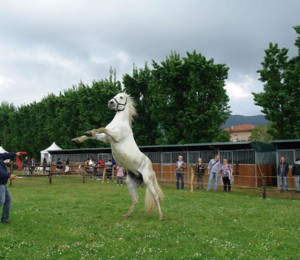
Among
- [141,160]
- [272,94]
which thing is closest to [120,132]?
[141,160]

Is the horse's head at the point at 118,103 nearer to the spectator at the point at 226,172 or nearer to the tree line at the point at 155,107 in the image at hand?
the spectator at the point at 226,172

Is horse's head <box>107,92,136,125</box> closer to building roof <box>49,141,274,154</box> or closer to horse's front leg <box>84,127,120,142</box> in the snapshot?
horse's front leg <box>84,127,120,142</box>

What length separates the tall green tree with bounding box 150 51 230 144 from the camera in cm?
3284

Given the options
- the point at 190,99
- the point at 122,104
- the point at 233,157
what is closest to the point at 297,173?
the point at 233,157

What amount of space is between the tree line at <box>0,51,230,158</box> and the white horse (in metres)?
22.3

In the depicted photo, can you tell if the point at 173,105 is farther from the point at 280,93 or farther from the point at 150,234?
the point at 150,234

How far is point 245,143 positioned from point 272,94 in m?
4.30

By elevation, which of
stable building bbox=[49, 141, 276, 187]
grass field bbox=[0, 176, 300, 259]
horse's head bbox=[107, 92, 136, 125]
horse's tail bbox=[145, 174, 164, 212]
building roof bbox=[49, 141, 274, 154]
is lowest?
grass field bbox=[0, 176, 300, 259]

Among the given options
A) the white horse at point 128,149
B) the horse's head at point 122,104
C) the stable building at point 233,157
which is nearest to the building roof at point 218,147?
the stable building at point 233,157

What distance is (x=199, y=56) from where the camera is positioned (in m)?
34.3

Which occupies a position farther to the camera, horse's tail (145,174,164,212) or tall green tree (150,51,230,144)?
tall green tree (150,51,230,144)

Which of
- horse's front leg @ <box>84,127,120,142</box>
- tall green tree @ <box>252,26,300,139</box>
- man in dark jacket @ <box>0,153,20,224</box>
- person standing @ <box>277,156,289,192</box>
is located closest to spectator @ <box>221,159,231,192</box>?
person standing @ <box>277,156,289,192</box>

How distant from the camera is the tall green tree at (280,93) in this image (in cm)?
2528

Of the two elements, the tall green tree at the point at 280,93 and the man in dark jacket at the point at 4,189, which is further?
the tall green tree at the point at 280,93
